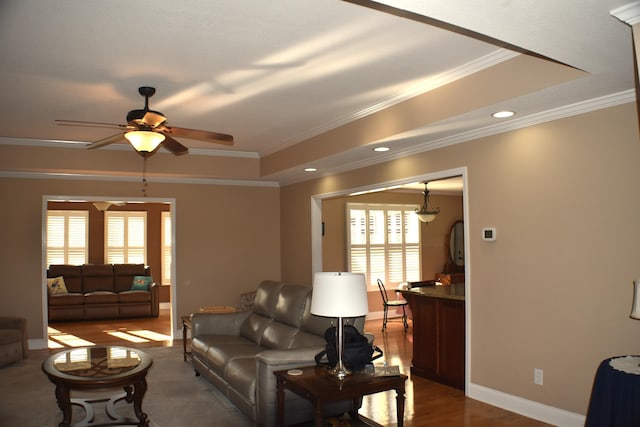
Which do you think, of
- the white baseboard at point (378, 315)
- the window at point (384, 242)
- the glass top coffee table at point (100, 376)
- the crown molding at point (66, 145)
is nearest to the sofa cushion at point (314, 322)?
the glass top coffee table at point (100, 376)

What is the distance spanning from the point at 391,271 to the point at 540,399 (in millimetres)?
5679

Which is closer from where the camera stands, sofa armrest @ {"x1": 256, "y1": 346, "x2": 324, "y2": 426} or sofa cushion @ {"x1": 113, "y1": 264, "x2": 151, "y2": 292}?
sofa armrest @ {"x1": 256, "y1": 346, "x2": 324, "y2": 426}

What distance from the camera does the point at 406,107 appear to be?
463 centimetres

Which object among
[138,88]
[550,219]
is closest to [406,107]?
[550,219]

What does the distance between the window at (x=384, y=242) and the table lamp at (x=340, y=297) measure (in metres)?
5.83

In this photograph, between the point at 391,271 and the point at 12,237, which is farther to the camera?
the point at 391,271

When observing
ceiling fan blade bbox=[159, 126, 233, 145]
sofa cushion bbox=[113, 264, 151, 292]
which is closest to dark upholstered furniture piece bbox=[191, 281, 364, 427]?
ceiling fan blade bbox=[159, 126, 233, 145]

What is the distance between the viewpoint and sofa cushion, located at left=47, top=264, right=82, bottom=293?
975 centimetres

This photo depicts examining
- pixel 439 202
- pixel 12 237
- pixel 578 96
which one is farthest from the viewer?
pixel 439 202

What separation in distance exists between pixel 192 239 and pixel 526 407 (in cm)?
544

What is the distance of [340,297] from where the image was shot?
3252 millimetres

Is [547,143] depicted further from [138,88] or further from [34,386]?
[34,386]

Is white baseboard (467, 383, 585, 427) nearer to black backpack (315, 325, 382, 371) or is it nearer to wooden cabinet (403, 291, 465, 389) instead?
wooden cabinet (403, 291, 465, 389)

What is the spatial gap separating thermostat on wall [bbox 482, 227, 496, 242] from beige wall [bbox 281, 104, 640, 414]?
0.05 meters
